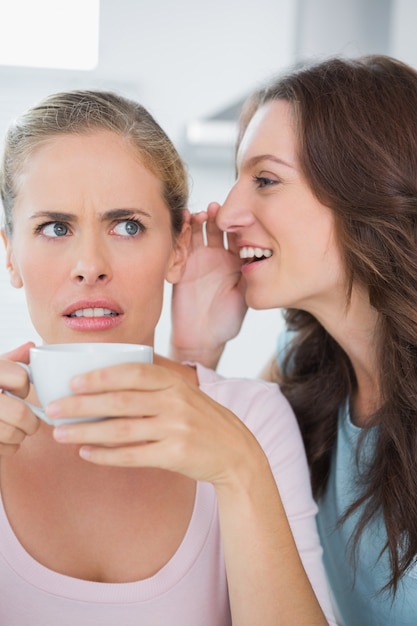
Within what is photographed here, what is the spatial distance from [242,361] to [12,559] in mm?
2767

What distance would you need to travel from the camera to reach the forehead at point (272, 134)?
1.37 m

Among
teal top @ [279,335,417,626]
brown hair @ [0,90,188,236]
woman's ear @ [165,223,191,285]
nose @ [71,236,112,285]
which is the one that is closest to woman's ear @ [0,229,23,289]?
brown hair @ [0,90,188,236]

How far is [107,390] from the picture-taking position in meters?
0.68

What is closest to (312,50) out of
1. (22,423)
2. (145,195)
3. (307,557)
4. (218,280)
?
(218,280)

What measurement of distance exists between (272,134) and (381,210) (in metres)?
0.26

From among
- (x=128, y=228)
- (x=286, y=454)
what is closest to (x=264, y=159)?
(x=128, y=228)

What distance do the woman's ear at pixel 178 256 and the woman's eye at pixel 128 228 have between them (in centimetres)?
16

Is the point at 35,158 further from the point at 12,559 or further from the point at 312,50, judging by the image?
the point at 312,50

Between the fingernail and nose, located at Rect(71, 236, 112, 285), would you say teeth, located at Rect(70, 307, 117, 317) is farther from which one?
the fingernail

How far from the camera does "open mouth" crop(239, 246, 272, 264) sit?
144 cm

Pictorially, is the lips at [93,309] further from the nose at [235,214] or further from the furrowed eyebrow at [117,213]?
the nose at [235,214]

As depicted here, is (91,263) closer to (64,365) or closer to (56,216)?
(56,216)

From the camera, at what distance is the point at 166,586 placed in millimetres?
1042

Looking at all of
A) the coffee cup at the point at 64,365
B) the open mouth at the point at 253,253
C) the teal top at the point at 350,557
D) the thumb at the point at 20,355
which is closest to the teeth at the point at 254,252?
the open mouth at the point at 253,253
